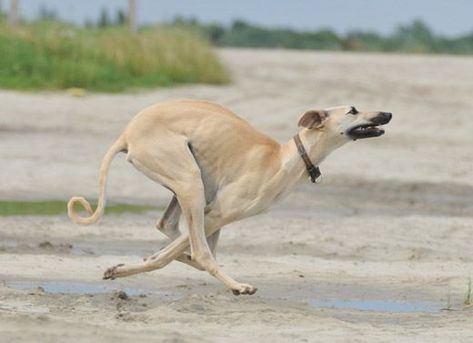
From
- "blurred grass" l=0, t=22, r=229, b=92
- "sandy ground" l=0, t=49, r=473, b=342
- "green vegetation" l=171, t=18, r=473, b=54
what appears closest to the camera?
"sandy ground" l=0, t=49, r=473, b=342

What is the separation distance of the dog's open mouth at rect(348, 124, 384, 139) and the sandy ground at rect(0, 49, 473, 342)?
3.68 feet

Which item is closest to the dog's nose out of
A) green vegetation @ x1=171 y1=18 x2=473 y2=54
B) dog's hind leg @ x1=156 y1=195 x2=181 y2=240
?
dog's hind leg @ x1=156 y1=195 x2=181 y2=240

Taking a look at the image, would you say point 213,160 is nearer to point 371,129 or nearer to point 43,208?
point 371,129

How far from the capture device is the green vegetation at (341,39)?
148 ft

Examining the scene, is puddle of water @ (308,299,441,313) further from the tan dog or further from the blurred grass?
the blurred grass

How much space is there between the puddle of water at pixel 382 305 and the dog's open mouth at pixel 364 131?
3.64 ft

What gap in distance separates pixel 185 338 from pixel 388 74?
75.6 feet

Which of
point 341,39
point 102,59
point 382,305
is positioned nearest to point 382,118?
point 382,305

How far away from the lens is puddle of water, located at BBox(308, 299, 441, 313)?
1127 cm

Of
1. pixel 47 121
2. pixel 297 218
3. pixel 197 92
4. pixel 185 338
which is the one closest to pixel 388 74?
pixel 197 92

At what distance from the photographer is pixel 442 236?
1505 cm

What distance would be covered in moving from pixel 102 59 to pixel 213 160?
15900mm

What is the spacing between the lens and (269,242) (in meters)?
14.4

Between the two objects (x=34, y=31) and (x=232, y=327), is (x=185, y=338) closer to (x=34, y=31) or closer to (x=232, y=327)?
(x=232, y=327)
